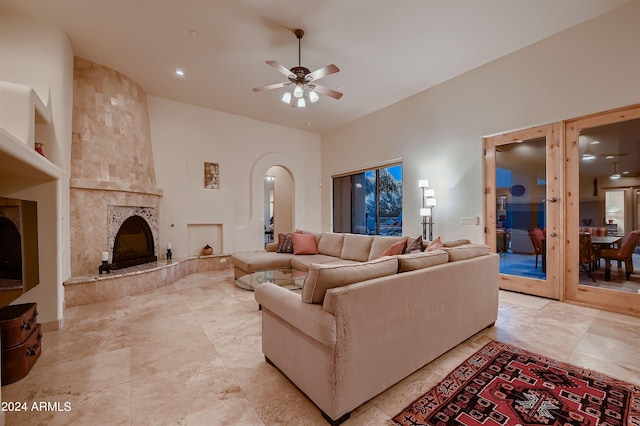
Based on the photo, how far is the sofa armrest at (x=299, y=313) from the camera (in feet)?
4.61

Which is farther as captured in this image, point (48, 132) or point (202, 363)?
point (48, 132)

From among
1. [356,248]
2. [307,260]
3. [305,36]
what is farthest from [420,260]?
[305,36]

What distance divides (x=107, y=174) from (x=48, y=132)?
1.16 metres

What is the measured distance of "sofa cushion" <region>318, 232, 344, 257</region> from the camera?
493cm

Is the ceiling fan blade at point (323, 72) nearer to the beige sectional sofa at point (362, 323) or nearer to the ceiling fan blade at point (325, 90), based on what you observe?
the ceiling fan blade at point (325, 90)

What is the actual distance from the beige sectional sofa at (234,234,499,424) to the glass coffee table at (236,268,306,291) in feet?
4.08

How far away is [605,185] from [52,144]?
6.61 meters

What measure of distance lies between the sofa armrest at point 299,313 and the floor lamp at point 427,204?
11.2 ft

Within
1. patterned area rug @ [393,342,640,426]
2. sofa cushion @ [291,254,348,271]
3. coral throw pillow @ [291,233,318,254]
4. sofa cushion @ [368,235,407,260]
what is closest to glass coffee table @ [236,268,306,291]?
sofa cushion @ [291,254,348,271]

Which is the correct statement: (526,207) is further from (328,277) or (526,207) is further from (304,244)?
(328,277)

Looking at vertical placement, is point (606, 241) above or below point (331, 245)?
above

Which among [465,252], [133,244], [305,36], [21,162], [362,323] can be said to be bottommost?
[362,323]

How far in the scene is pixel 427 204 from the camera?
470 centimetres

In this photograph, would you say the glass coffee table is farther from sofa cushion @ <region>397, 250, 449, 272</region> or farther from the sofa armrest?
sofa cushion @ <region>397, 250, 449, 272</region>
